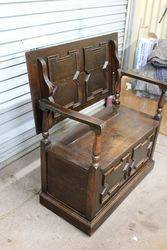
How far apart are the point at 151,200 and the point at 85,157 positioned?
64 centimetres

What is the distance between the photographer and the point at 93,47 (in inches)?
68.6

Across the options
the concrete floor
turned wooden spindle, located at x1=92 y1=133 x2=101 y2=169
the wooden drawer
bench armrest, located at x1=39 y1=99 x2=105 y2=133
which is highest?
bench armrest, located at x1=39 y1=99 x2=105 y2=133

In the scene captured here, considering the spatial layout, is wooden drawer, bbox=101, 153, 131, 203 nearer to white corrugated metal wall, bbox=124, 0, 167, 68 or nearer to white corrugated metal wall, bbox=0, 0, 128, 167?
white corrugated metal wall, bbox=0, 0, 128, 167

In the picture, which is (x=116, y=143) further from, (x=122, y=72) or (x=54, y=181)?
(x=122, y=72)

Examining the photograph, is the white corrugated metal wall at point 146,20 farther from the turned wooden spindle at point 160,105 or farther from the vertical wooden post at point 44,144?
the vertical wooden post at point 44,144

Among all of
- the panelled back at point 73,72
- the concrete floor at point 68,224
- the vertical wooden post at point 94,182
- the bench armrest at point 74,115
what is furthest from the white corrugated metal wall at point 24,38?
the vertical wooden post at point 94,182

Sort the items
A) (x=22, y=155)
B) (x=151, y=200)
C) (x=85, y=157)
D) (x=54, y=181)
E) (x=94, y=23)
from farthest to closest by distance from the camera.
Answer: (x=94, y=23)
(x=22, y=155)
(x=151, y=200)
(x=54, y=181)
(x=85, y=157)

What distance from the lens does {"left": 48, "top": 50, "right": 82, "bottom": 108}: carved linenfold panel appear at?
1492 millimetres

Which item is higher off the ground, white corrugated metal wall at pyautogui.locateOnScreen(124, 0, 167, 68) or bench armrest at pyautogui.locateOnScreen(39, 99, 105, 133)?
white corrugated metal wall at pyautogui.locateOnScreen(124, 0, 167, 68)

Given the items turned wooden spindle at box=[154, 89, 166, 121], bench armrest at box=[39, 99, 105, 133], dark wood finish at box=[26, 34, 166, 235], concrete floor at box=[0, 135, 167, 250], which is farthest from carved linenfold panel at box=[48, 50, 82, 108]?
concrete floor at box=[0, 135, 167, 250]

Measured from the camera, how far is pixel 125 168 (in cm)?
173

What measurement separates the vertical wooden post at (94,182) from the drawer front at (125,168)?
2.3 inches

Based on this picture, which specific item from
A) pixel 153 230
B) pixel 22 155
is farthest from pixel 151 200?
pixel 22 155

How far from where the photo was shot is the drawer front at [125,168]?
157 centimetres
